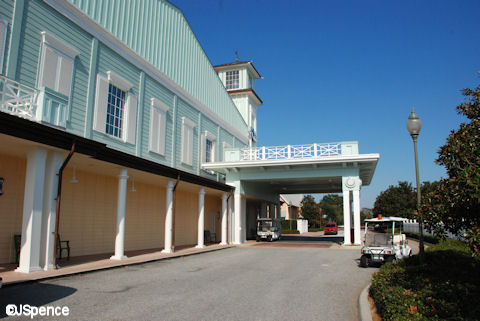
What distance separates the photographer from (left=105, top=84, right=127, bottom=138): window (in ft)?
51.9

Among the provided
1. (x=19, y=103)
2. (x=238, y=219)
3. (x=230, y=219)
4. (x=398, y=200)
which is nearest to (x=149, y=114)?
(x=19, y=103)

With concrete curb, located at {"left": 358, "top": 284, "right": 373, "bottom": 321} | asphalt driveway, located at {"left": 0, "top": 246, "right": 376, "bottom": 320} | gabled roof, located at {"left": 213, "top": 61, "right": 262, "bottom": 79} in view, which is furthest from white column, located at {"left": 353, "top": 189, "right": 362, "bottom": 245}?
gabled roof, located at {"left": 213, "top": 61, "right": 262, "bottom": 79}

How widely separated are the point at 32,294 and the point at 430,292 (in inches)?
299

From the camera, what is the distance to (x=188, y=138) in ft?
74.2

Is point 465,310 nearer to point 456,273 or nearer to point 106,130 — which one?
point 456,273

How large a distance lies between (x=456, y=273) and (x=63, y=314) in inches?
330

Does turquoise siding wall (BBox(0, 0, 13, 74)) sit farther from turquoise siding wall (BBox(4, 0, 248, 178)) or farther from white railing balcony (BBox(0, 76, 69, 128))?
white railing balcony (BBox(0, 76, 69, 128))

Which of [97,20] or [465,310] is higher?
[97,20]

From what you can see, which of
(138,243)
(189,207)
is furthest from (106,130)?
(189,207)

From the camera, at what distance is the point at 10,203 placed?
1192 cm

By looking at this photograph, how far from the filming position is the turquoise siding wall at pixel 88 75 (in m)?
11.8

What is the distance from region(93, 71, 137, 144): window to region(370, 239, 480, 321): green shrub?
11.8 metres

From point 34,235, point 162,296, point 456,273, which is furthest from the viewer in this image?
point 34,235

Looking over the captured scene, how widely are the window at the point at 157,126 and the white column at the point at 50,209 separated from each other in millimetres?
7471
